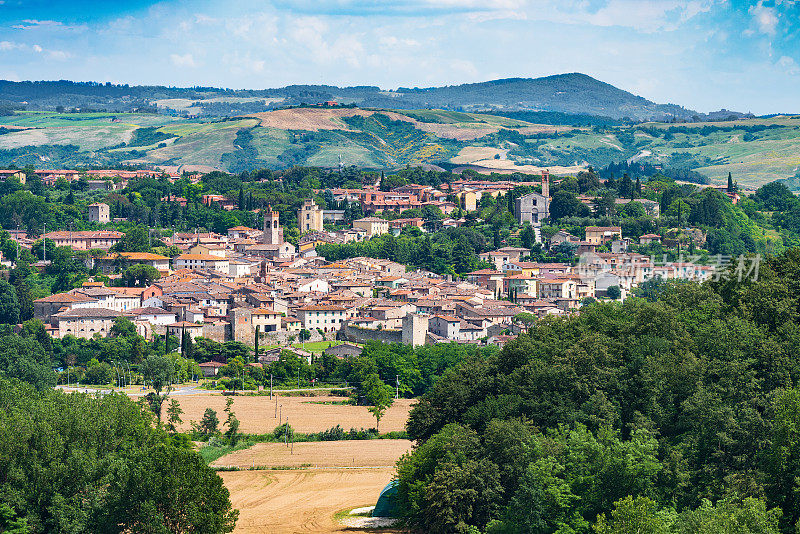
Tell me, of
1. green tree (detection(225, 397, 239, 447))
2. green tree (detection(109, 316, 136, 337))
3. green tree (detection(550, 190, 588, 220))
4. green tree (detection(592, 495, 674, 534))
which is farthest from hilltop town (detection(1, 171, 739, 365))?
green tree (detection(592, 495, 674, 534))

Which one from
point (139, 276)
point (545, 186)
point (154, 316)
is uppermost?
point (545, 186)

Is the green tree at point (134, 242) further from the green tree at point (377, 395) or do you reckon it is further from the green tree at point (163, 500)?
the green tree at point (163, 500)

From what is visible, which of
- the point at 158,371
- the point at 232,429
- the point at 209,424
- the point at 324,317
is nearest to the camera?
the point at 232,429

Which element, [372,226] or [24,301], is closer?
[24,301]

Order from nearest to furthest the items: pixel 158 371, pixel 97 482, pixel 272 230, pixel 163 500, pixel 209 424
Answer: pixel 163 500, pixel 97 482, pixel 209 424, pixel 158 371, pixel 272 230

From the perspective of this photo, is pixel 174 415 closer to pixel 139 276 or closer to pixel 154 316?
pixel 154 316

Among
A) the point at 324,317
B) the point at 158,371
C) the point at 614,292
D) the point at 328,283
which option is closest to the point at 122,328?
the point at 158,371

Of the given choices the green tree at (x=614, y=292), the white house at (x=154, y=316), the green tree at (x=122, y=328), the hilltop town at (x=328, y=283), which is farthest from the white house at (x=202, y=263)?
the green tree at (x=614, y=292)

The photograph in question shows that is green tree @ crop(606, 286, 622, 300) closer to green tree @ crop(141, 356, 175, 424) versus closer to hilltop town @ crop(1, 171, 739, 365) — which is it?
hilltop town @ crop(1, 171, 739, 365)
